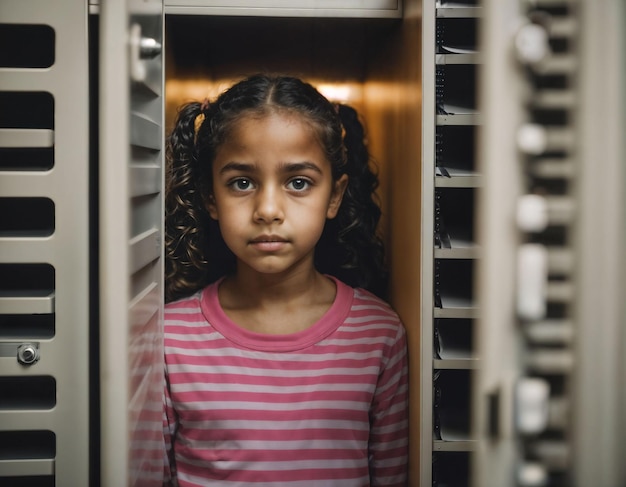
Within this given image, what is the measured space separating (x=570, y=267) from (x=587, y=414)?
16 centimetres

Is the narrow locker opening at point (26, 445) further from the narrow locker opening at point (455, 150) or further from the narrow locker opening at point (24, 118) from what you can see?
the narrow locker opening at point (455, 150)

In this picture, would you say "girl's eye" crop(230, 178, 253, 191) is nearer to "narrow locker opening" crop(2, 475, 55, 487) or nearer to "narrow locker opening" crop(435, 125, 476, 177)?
"narrow locker opening" crop(435, 125, 476, 177)

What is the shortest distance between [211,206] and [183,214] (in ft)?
0.30

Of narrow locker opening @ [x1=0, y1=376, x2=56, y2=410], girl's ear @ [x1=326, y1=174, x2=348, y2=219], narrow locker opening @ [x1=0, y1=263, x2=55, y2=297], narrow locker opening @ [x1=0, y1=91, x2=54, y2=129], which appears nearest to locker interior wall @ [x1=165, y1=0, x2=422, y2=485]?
girl's ear @ [x1=326, y1=174, x2=348, y2=219]

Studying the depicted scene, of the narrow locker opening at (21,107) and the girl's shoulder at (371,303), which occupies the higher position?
the narrow locker opening at (21,107)

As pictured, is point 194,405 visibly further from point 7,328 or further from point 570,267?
point 570,267

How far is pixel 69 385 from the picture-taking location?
1.06m

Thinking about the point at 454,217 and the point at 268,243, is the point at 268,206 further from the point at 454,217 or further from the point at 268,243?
the point at 454,217

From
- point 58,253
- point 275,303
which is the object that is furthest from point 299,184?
point 58,253

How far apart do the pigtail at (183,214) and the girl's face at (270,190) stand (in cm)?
12

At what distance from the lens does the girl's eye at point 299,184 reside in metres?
1.36

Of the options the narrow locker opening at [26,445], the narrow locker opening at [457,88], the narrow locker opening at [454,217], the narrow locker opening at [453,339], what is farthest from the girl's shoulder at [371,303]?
the narrow locker opening at [26,445]

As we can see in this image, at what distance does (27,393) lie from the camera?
1.16m

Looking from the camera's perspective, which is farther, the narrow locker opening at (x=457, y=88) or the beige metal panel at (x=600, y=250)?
the narrow locker opening at (x=457, y=88)
